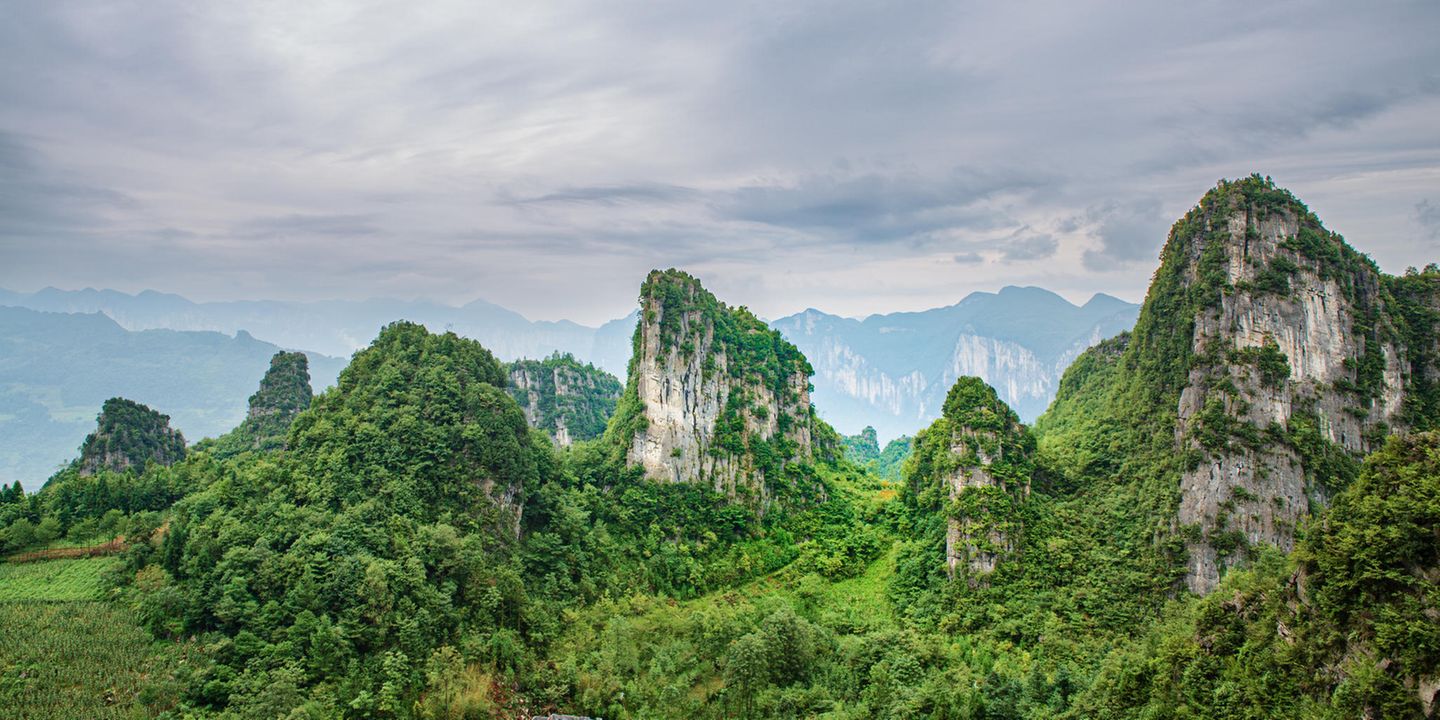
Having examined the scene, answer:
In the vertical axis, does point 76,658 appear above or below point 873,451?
below

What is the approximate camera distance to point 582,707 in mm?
31297

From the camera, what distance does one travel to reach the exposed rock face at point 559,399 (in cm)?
8750

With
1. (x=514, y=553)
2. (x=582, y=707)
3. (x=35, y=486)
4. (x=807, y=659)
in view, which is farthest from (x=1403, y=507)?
(x=35, y=486)

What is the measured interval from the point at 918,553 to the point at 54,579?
42434mm

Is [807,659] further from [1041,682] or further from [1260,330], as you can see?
[1260,330]

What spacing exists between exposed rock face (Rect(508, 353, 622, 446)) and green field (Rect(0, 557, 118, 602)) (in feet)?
173

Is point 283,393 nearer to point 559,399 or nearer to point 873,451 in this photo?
point 559,399

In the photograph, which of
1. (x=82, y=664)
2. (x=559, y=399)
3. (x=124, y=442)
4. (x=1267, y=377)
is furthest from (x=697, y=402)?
(x=124, y=442)

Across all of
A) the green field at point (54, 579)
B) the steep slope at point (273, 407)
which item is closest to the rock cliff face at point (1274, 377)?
the green field at point (54, 579)

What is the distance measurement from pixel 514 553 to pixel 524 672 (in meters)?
8.11

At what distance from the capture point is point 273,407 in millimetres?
66812

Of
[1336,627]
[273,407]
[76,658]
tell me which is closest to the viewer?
[1336,627]

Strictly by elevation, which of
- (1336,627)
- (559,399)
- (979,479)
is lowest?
(1336,627)

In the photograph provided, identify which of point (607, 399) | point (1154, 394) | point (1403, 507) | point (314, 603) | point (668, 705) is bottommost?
point (668, 705)
